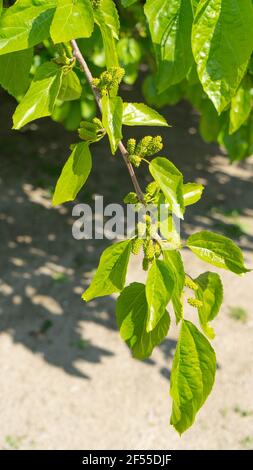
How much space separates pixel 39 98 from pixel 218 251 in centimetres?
40

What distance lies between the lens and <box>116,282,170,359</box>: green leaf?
1.09 m

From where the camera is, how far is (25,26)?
1.03m

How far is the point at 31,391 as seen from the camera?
388 centimetres

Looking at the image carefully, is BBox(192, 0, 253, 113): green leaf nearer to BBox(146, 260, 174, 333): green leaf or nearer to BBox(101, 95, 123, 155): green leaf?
BBox(101, 95, 123, 155): green leaf

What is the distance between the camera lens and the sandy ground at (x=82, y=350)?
3631 millimetres

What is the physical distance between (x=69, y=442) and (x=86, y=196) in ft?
9.57

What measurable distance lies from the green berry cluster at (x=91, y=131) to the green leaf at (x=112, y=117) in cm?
5

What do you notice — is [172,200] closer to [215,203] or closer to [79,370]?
[79,370]

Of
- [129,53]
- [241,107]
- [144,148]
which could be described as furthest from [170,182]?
[129,53]

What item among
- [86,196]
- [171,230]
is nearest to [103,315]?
[86,196]

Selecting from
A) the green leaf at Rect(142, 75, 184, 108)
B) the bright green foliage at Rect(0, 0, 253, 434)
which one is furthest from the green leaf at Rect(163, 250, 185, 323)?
the green leaf at Rect(142, 75, 184, 108)

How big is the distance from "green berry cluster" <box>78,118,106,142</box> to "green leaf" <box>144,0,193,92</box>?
7.1 inches

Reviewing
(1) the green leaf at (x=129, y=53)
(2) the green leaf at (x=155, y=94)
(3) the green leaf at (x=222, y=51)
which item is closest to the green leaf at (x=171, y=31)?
(3) the green leaf at (x=222, y=51)

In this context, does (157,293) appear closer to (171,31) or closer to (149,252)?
(149,252)
